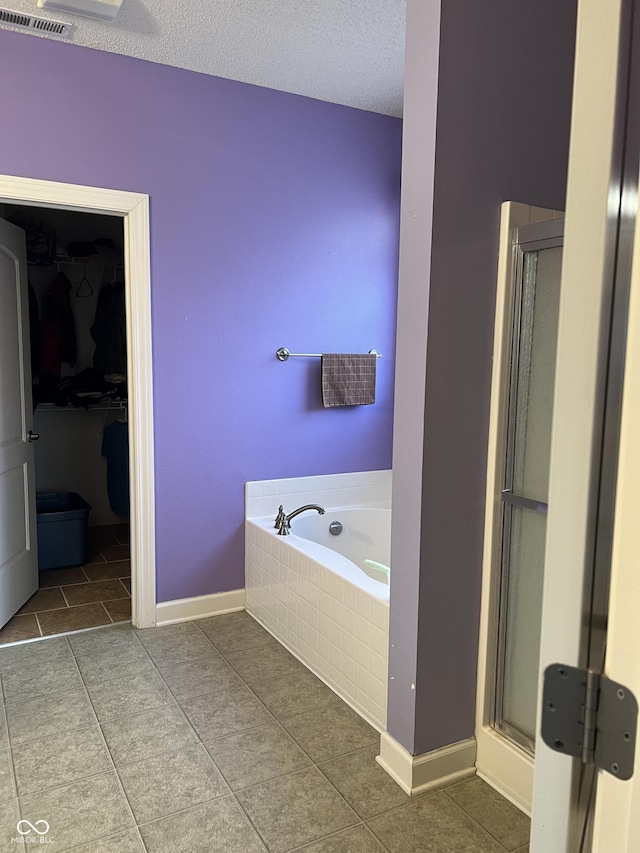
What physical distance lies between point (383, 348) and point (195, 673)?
2.00 metres

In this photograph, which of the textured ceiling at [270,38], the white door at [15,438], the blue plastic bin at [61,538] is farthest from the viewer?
the blue plastic bin at [61,538]

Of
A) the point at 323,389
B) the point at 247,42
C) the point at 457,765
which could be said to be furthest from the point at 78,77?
the point at 457,765

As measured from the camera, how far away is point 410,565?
200 centimetres

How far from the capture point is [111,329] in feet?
15.5

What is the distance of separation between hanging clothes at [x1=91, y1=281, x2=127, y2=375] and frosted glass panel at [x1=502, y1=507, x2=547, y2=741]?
346 centimetres

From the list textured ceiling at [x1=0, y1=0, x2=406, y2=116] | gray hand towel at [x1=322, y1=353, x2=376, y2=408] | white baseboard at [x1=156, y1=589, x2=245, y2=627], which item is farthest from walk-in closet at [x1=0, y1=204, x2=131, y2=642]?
gray hand towel at [x1=322, y1=353, x2=376, y2=408]

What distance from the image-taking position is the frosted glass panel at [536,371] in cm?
192

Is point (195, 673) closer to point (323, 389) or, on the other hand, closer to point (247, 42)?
point (323, 389)

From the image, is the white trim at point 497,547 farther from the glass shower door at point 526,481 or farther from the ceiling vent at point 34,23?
the ceiling vent at point 34,23

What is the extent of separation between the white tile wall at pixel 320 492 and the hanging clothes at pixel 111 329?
74.1 inches

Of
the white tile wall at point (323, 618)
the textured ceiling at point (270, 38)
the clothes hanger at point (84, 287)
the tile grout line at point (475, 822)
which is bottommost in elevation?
the tile grout line at point (475, 822)

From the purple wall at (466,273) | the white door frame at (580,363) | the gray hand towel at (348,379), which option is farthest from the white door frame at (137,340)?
the white door frame at (580,363)

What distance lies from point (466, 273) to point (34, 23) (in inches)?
79.4

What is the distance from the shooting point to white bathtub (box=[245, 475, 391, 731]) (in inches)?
92.9
